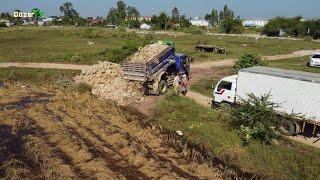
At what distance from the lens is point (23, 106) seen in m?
21.9

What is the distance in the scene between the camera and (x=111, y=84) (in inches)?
1014

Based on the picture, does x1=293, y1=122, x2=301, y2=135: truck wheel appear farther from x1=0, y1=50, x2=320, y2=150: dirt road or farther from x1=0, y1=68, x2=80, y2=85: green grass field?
x1=0, y1=68, x2=80, y2=85: green grass field

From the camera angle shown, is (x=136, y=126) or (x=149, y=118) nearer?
(x=136, y=126)

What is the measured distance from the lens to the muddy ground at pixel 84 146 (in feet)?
42.5

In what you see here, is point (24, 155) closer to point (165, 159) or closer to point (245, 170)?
point (165, 159)

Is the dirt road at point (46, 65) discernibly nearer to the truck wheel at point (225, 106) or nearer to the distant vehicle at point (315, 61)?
the truck wheel at point (225, 106)

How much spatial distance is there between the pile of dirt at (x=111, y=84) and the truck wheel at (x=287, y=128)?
9.21 meters

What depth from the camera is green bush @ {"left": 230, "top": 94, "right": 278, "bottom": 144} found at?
16.2 meters

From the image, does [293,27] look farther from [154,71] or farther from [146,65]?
[146,65]

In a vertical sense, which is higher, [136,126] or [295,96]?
[295,96]

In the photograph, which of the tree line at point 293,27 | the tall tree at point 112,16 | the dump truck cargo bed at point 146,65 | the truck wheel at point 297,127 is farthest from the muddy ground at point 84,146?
the tall tree at point 112,16

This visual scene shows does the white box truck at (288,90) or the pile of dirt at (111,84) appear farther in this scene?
the pile of dirt at (111,84)

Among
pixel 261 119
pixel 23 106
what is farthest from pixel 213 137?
pixel 23 106

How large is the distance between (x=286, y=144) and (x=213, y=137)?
9.47 feet
